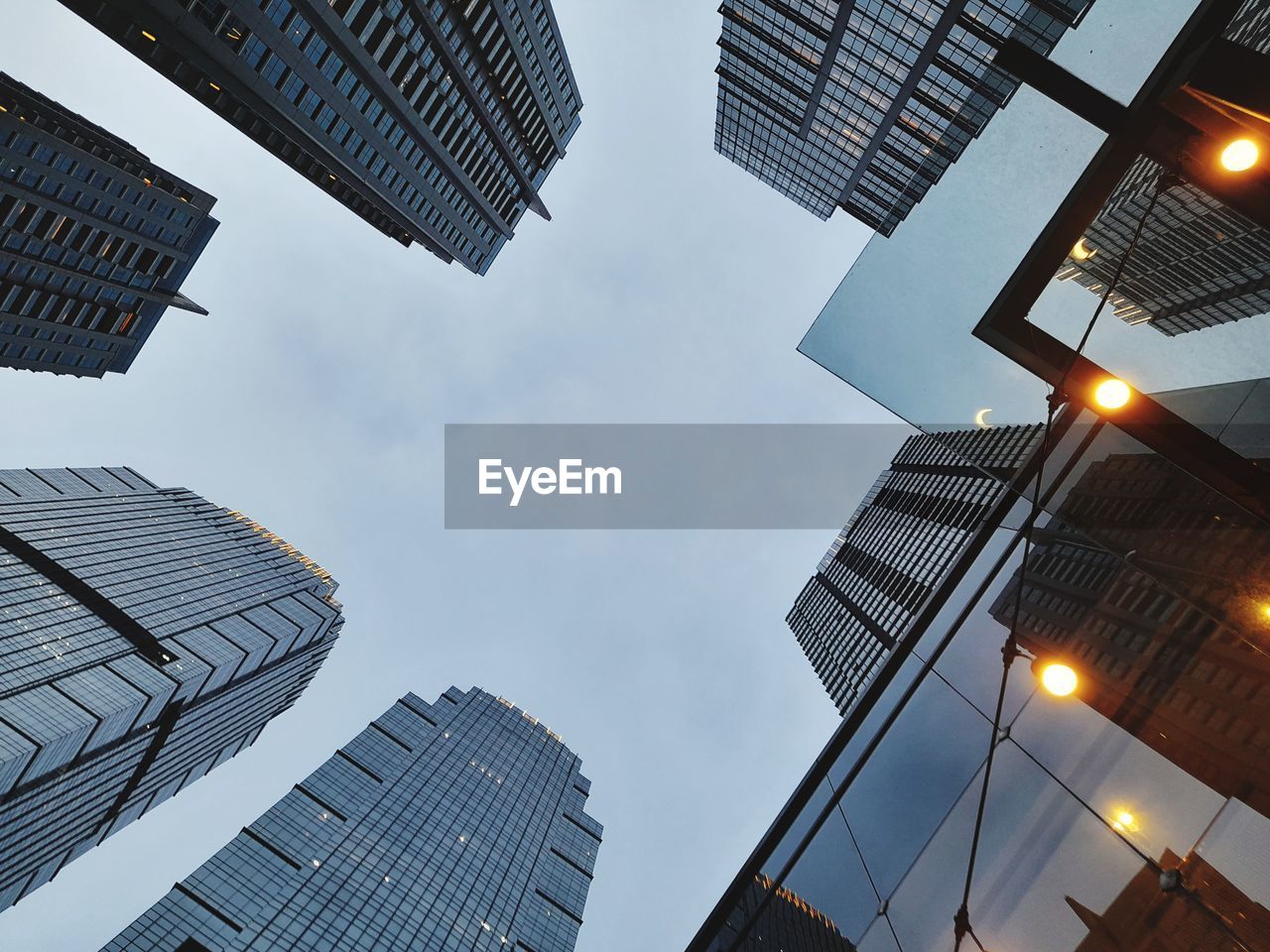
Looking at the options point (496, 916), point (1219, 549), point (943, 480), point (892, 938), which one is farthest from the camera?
point (943, 480)

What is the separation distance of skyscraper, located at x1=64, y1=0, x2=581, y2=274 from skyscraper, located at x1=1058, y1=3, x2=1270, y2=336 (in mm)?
A: 72597

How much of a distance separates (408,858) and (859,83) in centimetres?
11576

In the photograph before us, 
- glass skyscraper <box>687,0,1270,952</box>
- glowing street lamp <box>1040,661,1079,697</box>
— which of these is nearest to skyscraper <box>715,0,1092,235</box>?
glass skyscraper <box>687,0,1270,952</box>

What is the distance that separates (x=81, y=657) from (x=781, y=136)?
390 ft

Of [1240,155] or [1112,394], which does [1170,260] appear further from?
[1112,394]

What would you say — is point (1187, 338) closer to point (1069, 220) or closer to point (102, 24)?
point (1069, 220)

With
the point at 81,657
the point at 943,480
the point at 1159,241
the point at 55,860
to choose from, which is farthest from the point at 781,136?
the point at 55,860

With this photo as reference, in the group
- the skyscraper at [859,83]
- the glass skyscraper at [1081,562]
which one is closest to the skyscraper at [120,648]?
the glass skyscraper at [1081,562]

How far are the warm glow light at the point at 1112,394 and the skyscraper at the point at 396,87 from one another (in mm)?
73365

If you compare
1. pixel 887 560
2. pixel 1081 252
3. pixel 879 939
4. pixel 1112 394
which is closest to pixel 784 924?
pixel 879 939

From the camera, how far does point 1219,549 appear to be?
498 centimetres

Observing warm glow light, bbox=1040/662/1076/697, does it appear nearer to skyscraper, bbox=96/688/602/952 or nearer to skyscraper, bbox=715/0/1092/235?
skyscraper, bbox=715/0/1092/235

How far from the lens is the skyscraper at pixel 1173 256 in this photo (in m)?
5.82

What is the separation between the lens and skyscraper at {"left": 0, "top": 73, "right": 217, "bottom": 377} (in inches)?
3479
